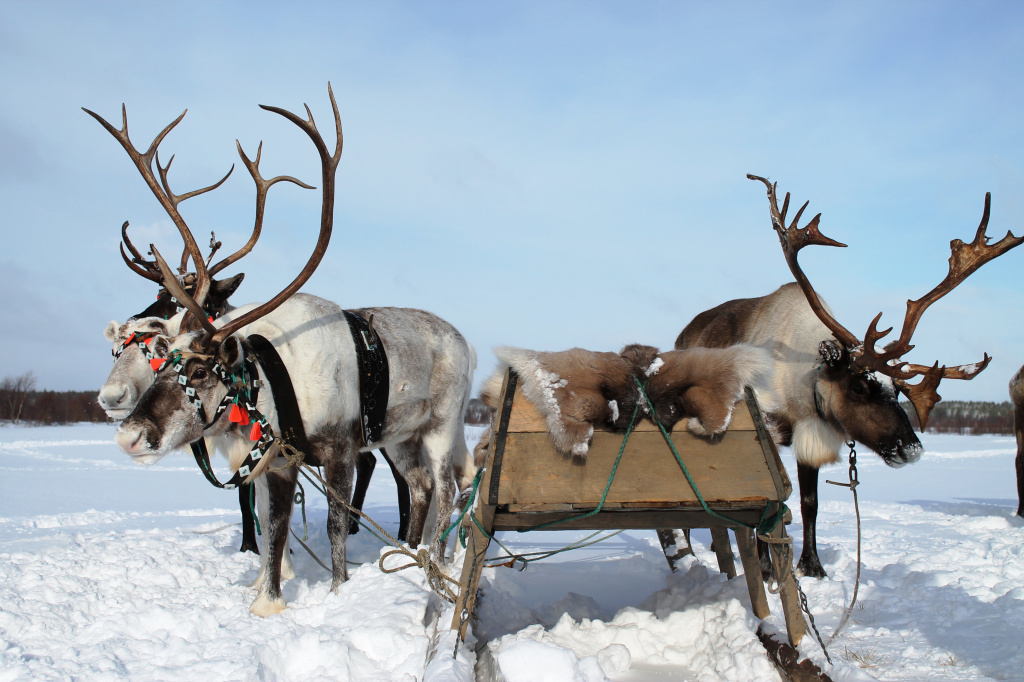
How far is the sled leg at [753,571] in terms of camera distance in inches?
155

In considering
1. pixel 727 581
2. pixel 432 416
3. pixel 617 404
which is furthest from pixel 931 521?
pixel 617 404

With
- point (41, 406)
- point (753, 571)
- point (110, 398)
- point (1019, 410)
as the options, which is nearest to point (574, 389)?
point (753, 571)

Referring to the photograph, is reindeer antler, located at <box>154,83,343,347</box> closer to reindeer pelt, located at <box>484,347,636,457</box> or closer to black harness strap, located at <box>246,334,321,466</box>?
black harness strap, located at <box>246,334,321,466</box>

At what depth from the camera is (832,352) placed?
4.88m

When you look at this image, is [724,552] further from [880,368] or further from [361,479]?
[361,479]

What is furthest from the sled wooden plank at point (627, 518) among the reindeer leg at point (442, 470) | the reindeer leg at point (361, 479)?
the reindeer leg at point (361, 479)

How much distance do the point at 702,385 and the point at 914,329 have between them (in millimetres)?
2136

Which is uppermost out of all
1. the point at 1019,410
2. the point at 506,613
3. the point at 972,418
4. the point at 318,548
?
the point at 1019,410

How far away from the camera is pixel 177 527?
24.8 feet

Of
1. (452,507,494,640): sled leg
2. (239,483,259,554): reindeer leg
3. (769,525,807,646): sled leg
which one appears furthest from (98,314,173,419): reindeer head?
(769,525,807,646): sled leg

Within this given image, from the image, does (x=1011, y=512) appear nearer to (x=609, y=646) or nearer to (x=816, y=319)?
(x=816, y=319)

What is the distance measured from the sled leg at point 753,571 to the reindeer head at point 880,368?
1.42 metres

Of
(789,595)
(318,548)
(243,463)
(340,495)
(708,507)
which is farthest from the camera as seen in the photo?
(318,548)

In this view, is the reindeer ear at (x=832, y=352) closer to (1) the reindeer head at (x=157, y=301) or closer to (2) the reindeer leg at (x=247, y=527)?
(1) the reindeer head at (x=157, y=301)
